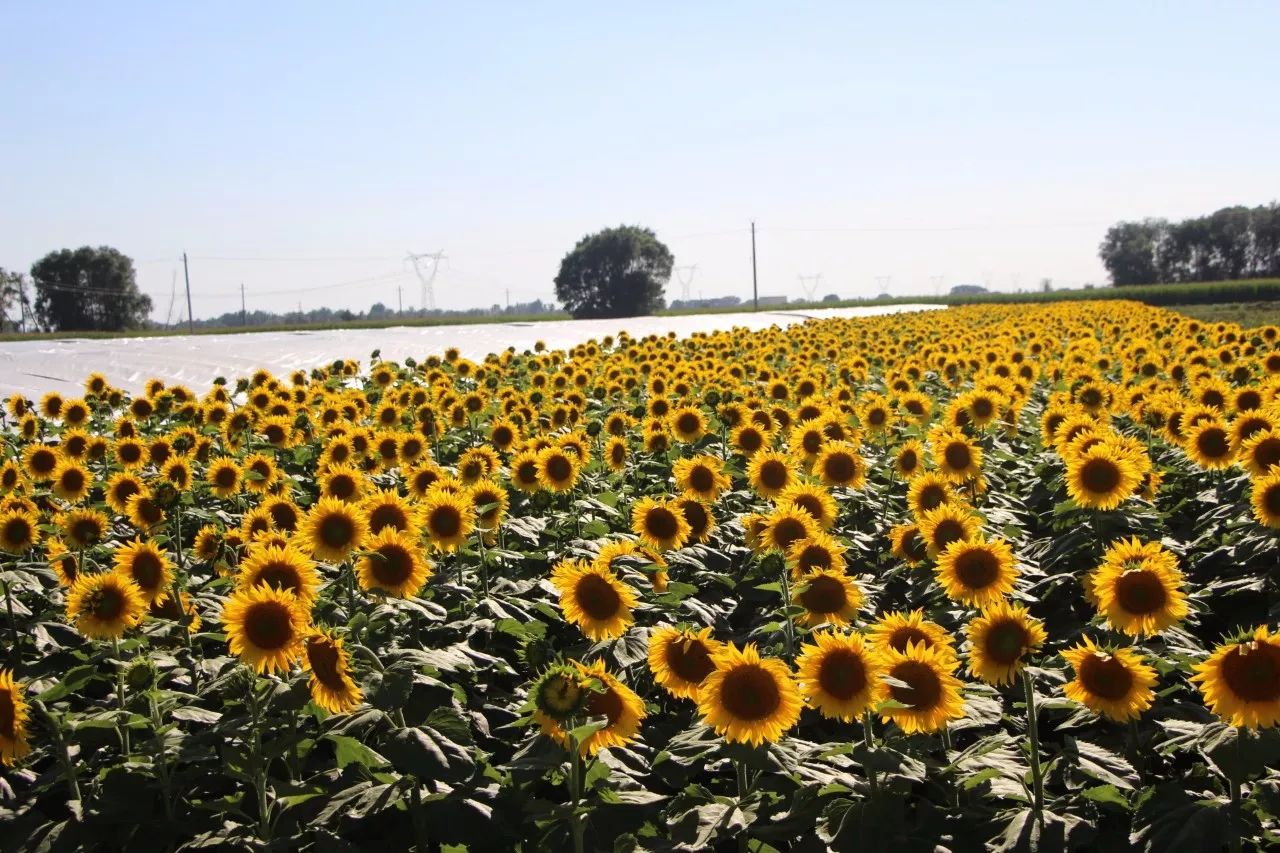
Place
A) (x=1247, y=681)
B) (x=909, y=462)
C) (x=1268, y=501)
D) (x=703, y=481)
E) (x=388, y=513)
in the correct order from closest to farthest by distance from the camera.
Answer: (x=1247, y=681), (x=388, y=513), (x=1268, y=501), (x=703, y=481), (x=909, y=462)

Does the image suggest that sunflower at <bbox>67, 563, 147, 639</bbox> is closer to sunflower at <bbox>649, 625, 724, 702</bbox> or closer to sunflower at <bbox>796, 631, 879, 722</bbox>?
sunflower at <bbox>649, 625, 724, 702</bbox>

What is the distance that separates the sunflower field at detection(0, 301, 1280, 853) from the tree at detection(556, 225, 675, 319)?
78373 mm

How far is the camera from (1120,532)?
5902 millimetres

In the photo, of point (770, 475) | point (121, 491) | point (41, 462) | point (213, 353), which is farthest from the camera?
point (213, 353)

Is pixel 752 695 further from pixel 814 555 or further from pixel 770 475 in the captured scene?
pixel 770 475

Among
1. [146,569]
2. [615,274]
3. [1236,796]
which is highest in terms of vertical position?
[615,274]

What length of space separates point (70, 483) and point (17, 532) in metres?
1.65

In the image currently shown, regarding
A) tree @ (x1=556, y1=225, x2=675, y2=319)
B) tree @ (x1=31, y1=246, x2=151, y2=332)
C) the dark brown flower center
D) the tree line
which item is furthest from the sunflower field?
the tree line

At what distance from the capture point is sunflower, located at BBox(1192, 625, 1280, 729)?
9.47 feet

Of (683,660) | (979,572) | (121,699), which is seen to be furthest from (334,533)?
(979,572)

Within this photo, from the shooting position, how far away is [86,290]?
3241 inches

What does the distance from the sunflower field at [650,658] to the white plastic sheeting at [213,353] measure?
28.3ft

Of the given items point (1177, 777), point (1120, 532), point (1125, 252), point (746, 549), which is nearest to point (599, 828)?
point (1177, 777)

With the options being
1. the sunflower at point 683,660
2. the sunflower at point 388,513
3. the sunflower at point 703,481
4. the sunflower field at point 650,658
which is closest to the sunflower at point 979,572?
the sunflower field at point 650,658
